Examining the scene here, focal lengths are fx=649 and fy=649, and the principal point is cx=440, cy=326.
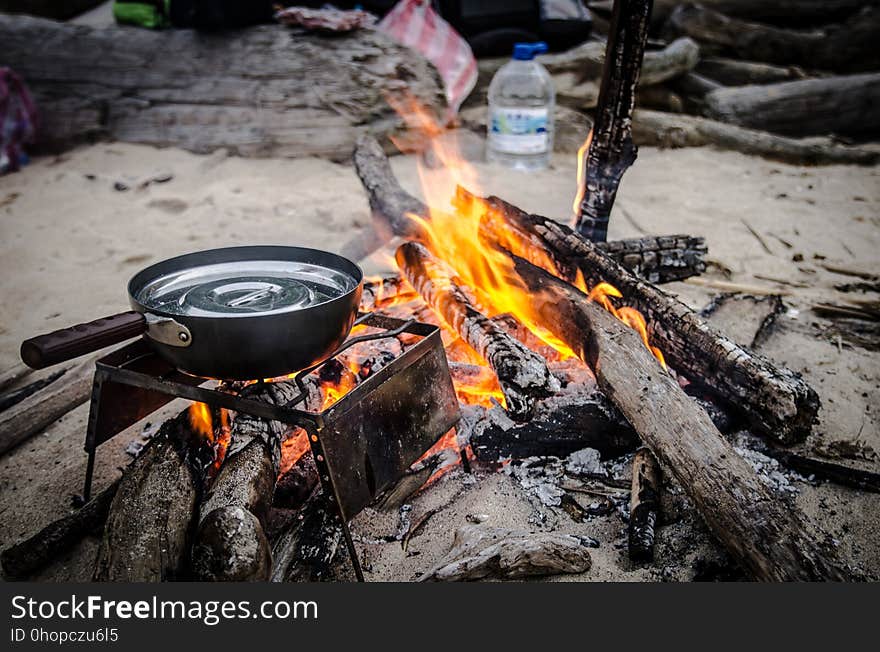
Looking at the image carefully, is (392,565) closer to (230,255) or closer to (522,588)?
(522,588)

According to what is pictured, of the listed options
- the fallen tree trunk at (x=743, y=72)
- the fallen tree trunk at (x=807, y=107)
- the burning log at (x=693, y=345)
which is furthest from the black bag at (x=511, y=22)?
the burning log at (x=693, y=345)

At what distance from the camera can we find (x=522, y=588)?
66.8 inches

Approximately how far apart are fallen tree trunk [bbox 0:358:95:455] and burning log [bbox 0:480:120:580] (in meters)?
0.61

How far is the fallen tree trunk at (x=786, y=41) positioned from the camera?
814cm

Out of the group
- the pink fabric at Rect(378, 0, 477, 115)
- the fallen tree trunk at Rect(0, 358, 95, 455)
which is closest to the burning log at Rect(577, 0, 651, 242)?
the fallen tree trunk at Rect(0, 358, 95, 455)

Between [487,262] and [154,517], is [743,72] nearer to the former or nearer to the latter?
[487,262]

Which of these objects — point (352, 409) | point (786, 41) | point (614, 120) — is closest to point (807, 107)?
point (786, 41)

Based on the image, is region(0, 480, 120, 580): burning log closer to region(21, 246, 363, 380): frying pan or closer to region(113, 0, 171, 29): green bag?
region(21, 246, 363, 380): frying pan

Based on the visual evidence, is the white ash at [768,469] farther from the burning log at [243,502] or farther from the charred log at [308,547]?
the burning log at [243,502]

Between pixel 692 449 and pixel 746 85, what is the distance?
7467 mm

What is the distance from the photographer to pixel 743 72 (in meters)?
7.94

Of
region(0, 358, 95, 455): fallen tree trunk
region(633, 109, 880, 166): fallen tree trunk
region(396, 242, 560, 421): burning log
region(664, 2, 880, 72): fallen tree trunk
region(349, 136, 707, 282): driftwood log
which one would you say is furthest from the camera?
region(664, 2, 880, 72): fallen tree trunk

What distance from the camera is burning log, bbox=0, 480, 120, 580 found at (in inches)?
73.6

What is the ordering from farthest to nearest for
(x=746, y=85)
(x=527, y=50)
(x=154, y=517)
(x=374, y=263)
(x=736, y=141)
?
1. (x=746, y=85)
2. (x=736, y=141)
3. (x=527, y=50)
4. (x=374, y=263)
5. (x=154, y=517)
